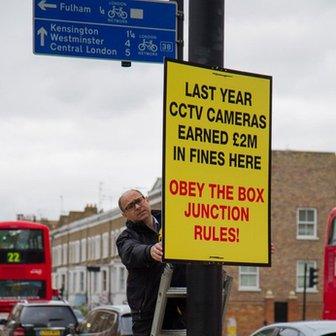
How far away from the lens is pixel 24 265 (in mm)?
36438

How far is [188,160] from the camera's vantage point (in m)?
5.04

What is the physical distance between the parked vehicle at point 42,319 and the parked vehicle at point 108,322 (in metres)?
4.87

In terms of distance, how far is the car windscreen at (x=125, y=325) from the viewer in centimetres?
1666

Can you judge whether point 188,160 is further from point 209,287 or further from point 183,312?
point 183,312

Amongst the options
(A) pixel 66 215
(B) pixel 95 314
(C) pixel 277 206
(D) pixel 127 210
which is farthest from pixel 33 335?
(A) pixel 66 215

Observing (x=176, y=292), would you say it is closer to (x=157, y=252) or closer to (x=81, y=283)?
(x=157, y=252)

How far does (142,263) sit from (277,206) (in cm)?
4940

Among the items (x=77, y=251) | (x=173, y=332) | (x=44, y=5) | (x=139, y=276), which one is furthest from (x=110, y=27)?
(x=77, y=251)

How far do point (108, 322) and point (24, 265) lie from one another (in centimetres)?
1943

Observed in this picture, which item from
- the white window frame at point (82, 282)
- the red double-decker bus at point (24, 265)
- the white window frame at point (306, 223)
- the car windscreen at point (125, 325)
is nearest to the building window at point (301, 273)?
the white window frame at point (306, 223)

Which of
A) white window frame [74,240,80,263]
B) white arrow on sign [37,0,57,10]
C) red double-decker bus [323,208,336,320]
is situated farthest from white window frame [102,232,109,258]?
white arrow on sign [37,0,57,10]

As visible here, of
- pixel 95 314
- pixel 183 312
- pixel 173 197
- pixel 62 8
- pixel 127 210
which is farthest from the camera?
pixel 95 314

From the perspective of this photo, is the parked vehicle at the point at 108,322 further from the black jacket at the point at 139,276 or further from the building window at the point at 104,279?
the building window at the point at 104,279

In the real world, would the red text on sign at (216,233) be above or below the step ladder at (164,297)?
above
